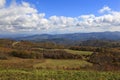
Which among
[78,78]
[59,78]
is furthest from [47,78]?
[78,78]

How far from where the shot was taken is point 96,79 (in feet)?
76.4

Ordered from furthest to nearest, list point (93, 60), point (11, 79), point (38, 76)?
point (93, 60) < point (38, 76) < point (11, 79)

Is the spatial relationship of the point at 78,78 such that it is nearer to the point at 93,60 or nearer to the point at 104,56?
the point at 93,60

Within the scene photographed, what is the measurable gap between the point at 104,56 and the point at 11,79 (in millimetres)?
26638

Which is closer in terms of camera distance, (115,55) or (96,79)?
(96,79)

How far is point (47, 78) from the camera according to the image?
75.5ft

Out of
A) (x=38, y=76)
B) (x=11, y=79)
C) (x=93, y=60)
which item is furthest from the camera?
(x=93, y=60)

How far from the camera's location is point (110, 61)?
43750 mm

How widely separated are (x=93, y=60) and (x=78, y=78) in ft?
65.3

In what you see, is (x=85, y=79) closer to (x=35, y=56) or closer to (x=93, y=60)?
(x=93, y=60)

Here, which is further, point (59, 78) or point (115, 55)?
point (115, 55)

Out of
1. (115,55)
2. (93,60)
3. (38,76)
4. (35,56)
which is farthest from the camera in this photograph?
(35,56)

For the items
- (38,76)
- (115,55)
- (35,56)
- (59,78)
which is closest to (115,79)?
(59,78)

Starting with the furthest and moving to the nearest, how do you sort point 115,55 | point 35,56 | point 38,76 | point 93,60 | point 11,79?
point 35,56, point 115,55, point 93,60, point 38,76, point 11,79
